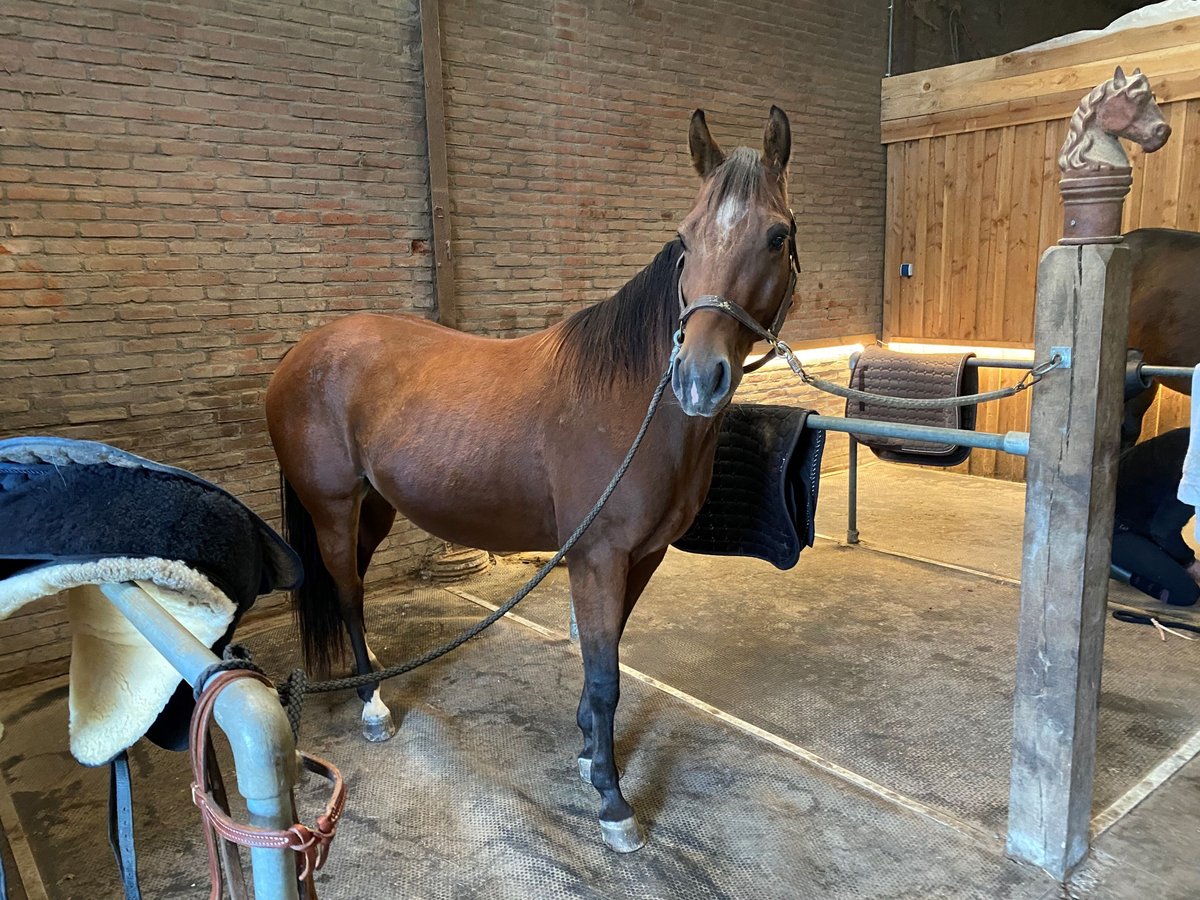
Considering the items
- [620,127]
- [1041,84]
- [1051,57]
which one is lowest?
[620,127]

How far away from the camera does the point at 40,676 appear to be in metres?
2.85

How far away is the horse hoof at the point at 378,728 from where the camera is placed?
233 centimetres

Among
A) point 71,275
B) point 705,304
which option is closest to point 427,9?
point 71,275

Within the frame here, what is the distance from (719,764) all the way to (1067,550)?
1.10 m

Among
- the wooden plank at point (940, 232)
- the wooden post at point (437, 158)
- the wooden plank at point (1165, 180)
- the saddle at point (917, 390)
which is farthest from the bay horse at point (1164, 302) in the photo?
the wooden post at point (437, 158)

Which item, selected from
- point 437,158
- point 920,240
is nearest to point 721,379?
point 437,158

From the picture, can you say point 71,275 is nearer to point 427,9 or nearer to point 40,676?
point 40,676

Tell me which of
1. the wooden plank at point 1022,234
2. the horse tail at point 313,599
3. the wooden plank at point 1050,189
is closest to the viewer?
the horse tail at point 313,599

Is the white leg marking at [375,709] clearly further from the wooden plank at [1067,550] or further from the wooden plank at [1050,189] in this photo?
the wooden plank at [1050,189]

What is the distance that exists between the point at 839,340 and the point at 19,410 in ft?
17.1

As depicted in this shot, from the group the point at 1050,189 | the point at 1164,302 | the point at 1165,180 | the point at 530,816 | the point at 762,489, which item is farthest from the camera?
the point at 1050,189

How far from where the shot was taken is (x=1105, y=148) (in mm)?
1444

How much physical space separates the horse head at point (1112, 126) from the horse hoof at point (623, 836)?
1.73m

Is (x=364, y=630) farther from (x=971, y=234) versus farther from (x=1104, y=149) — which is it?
(x=971, y=234)
